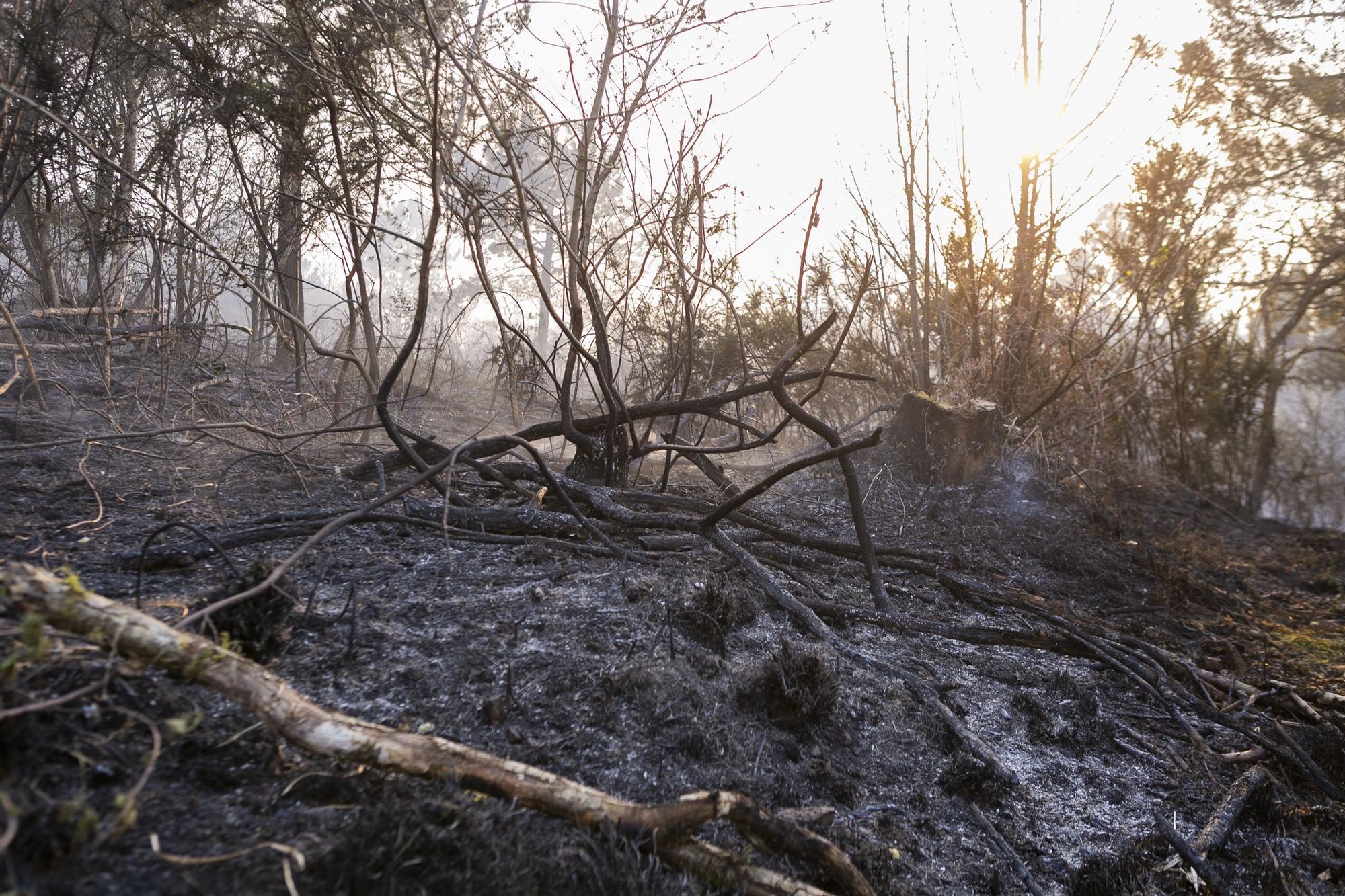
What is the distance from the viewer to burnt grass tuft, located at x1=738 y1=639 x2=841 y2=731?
209 cm

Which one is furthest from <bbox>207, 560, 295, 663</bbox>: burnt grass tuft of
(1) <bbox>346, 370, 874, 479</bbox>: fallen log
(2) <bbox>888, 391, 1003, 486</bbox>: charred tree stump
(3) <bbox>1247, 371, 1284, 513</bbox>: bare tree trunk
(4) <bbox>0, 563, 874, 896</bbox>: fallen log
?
(3) <bbox>1247, 371, 1284, 513</bbox>: bare tree trunk

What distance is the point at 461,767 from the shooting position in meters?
1.31

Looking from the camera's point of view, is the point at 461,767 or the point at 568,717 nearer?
the point at 461,767

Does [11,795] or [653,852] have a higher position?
[11,795]

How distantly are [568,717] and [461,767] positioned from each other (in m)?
0.56

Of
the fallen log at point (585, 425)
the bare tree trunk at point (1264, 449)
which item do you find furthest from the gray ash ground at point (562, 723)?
the bare tree trunk at point (1264, 449)

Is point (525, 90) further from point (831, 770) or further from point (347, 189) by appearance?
point (831, 770)

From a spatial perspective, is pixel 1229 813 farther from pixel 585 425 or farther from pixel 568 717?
pixel 585 425

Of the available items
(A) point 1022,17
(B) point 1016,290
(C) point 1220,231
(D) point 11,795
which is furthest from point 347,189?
(C) point 1220,231

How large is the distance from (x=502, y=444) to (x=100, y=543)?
60.0 inches

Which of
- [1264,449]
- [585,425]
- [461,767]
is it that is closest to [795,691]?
[461,767]

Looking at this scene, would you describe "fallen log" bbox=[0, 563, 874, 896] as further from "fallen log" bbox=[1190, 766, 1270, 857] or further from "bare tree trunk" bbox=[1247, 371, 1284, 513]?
"bare tree trunk" bbox=[1247, 371, 1284, 513]

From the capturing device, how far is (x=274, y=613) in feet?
5.82

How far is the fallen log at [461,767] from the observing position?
4.05ft
